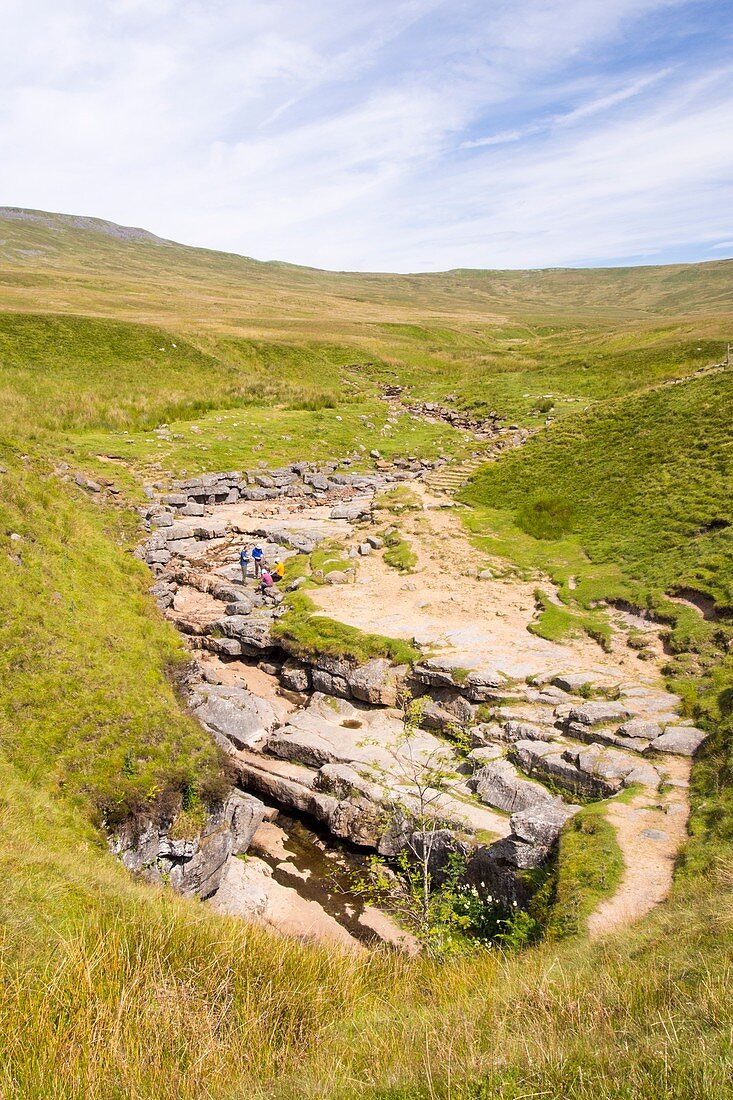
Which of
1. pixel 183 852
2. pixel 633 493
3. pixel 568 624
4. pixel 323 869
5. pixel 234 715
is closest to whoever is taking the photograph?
pixel 183 852

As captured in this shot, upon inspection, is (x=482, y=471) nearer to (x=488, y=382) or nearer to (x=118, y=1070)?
(x=488, y=382)

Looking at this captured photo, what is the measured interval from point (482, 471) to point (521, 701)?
2357 centimetres

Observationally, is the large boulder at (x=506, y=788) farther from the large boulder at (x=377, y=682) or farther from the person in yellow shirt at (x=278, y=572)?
the person in yellow shirt at (x=278, y=572)

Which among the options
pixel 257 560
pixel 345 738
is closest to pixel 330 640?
pixel 345 738

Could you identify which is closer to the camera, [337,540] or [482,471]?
[337,540]

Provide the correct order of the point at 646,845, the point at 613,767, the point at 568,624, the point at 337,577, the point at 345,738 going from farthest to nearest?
the point at 337,577, the point at 568,624, the point at 345,738, the point at 613,767, the point at 646,845

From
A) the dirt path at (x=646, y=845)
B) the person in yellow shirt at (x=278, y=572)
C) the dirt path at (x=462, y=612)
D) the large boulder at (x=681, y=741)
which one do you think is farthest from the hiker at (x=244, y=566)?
the dirt path at (x=646, y=845)

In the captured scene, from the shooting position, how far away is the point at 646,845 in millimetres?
11438

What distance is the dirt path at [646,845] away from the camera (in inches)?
393

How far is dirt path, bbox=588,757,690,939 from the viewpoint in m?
9.99

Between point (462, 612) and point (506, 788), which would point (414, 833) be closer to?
point (506, 788)

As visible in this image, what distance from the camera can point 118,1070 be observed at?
15.0 feet

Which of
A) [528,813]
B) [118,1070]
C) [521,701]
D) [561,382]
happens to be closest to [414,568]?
[521,701]

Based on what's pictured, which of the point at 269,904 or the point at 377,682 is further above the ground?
the point at 377,682
